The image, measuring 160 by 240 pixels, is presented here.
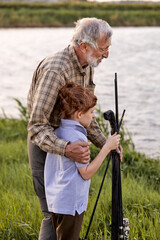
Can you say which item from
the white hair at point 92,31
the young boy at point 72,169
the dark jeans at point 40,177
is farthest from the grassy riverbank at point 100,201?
the white hair at point 92,31

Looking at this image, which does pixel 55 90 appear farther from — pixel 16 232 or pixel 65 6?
pixel 65 6

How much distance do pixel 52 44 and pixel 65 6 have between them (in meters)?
14.0

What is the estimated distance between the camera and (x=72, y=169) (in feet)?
8.46

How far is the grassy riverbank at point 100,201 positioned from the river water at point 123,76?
52 centimetres

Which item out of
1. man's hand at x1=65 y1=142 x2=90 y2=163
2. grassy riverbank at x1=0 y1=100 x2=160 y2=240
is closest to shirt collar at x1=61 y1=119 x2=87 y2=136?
man's hand at x1=65 y1=142 x2=90 y2=163

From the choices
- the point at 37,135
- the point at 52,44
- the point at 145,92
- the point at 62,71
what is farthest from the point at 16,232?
the point at 52,44

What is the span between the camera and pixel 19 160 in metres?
5.66

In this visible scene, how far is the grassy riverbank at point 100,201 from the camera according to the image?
3.45 metres

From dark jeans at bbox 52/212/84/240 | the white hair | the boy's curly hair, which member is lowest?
dark jeans at bbox 52/212/84/240

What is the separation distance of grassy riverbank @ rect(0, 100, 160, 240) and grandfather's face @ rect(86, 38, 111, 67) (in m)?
Result: 1.14

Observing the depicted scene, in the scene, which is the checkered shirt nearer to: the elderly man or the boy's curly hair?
the elderly man

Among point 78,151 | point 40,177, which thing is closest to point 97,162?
point 78,151

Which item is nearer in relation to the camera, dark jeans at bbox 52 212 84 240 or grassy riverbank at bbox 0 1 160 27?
dark jeans at bbox 52 212 84 240

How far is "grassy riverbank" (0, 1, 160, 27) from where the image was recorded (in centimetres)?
3356
